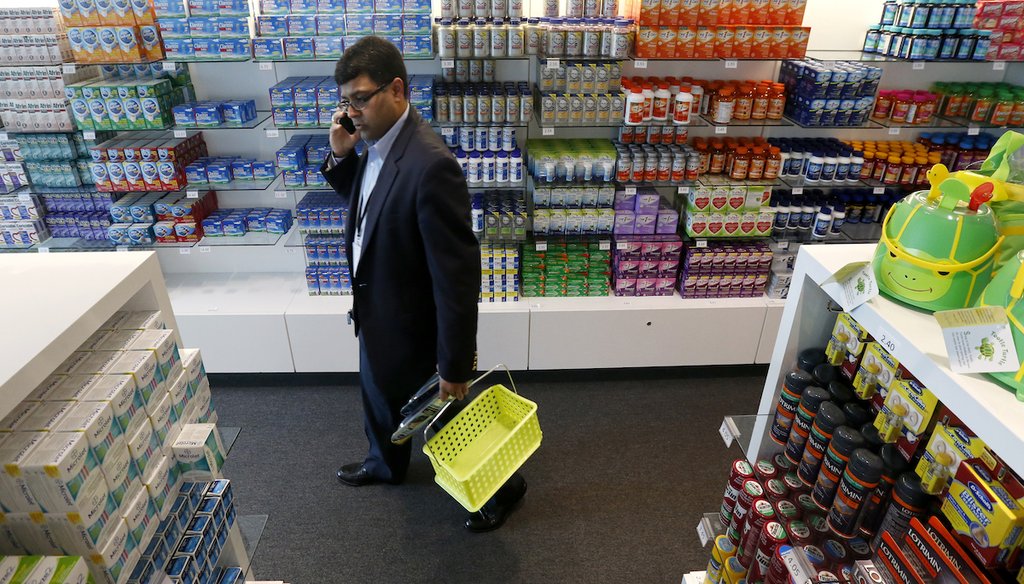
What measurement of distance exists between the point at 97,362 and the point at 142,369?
11cm

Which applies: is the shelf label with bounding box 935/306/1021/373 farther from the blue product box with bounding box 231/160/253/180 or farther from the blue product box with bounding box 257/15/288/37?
the blue product box with bounding box 231/160/253/180

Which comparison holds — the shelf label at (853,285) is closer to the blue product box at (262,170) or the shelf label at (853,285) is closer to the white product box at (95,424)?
the white product box at (95,424)

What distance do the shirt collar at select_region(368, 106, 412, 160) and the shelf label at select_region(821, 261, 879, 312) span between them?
148 centimetres

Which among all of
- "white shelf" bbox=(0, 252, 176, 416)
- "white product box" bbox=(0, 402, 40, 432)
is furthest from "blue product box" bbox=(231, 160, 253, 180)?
Result: "white product box" bbox=(0, 402, 40, 432)

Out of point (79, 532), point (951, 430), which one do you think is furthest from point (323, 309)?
point (951, 430)

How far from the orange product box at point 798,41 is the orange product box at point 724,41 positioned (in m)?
0.34

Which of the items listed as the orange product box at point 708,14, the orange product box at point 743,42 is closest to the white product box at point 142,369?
the orange product box at point 708,14

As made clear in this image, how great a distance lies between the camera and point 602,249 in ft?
12.5

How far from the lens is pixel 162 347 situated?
135 centimetres

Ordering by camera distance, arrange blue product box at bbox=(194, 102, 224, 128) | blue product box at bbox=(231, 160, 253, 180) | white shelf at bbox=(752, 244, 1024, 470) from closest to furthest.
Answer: white shelf at bbox=(752, 244, 1024, 470) → blue product box at bbox=(194, 102, 224, 128) → blue product box at bbox=(231, 160, 253, 180)

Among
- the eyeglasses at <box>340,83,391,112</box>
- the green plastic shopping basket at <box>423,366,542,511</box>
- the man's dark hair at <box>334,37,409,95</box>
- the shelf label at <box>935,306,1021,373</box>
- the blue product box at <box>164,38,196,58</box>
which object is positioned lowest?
the green plastic shopping basket at <box>423,366,542,511</box>

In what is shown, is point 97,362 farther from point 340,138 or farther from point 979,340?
point 979,340

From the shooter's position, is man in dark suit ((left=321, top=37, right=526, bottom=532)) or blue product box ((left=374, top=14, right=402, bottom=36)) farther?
blue product box ((left=374, top=14, right=402, bottom=36))

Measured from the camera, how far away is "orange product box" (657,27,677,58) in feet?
10.7
